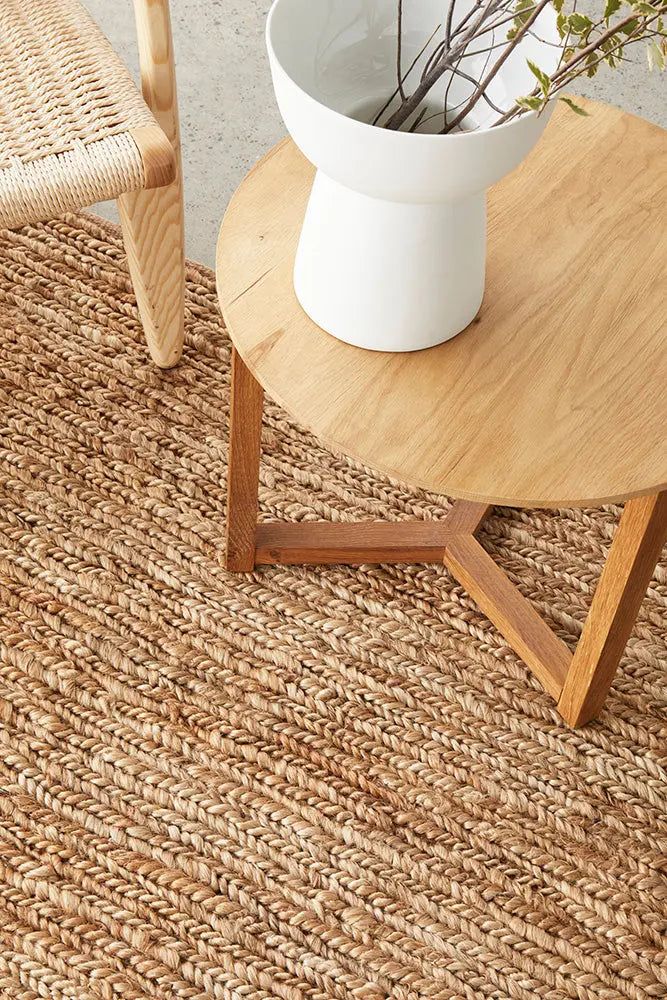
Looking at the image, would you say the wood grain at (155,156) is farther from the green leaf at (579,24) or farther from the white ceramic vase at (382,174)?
the green leaf at (579,24)

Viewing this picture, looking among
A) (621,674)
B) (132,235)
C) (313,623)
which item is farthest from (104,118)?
(621,674)

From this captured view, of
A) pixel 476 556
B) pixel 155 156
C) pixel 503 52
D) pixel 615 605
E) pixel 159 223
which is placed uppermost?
pixel 503 52

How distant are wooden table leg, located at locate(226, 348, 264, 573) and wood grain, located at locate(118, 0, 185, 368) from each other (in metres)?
0.22

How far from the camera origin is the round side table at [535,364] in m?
0.77

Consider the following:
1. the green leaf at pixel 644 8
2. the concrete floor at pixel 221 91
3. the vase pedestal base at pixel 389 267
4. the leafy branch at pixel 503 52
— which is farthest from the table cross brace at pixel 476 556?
the concrete floor at pixel 221 91

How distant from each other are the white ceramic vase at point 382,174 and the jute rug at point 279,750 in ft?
1.36

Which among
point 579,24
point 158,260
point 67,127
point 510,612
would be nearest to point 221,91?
point 158,260

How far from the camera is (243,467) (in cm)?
103

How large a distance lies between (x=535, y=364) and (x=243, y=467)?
0.33 m

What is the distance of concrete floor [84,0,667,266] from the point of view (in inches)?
62.1

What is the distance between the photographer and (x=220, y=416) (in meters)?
1.29

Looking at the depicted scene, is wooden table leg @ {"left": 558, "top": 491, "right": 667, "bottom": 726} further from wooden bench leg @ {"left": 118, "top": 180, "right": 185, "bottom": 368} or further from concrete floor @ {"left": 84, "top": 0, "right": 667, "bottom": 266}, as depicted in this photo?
concrete floor @ {"left": 84, "top": 0, "right": 667, "bottom": 266}

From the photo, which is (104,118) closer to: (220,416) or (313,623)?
(220,416)

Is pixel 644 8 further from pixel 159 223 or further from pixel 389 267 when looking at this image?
pixel 159 223
